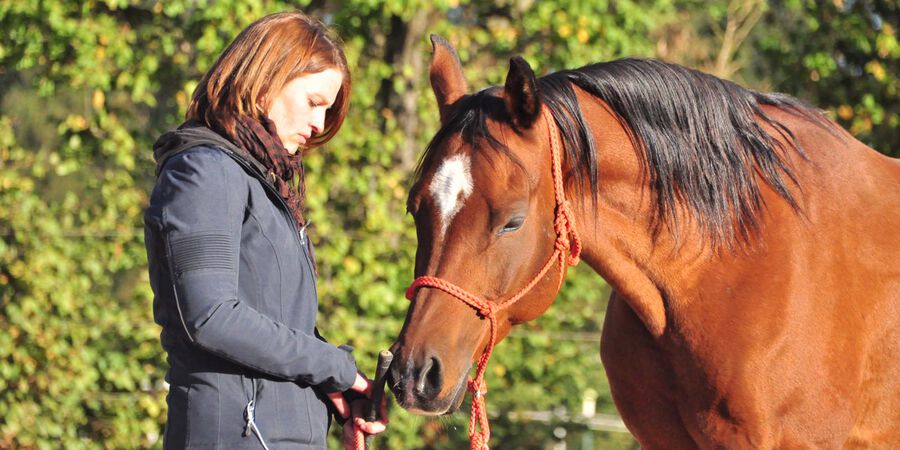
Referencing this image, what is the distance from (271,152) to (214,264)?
0.31m

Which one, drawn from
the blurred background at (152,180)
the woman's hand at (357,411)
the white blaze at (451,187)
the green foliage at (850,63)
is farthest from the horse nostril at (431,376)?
the green foliage at (850,63)

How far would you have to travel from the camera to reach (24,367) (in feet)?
18.4

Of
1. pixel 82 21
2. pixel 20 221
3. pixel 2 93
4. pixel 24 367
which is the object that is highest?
pixel 82 21

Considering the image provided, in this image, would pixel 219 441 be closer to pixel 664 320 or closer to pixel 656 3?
pixel 664 320

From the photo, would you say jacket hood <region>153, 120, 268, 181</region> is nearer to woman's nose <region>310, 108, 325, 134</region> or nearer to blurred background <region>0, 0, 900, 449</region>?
woman's nose <region>310, 108, 325, 134</region>

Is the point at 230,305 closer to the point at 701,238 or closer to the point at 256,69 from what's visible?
the point at 256,69

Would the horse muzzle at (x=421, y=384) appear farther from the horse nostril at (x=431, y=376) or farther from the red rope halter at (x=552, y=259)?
the red rope halter at (x=552, y=259)

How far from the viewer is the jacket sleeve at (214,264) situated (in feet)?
6.25

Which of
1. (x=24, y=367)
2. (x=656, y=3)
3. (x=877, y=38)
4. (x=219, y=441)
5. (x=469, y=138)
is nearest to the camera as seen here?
(x=219, y=441)

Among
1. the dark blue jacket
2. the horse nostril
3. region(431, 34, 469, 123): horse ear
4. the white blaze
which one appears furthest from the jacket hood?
region(431, 34, 469, 123): horse ear

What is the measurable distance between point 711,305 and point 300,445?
1.17m

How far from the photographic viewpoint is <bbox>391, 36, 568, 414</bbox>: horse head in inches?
89.2

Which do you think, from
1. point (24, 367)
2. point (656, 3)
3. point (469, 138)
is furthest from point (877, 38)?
point (24, 367)

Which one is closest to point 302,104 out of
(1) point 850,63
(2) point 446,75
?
(2) point 446,75
